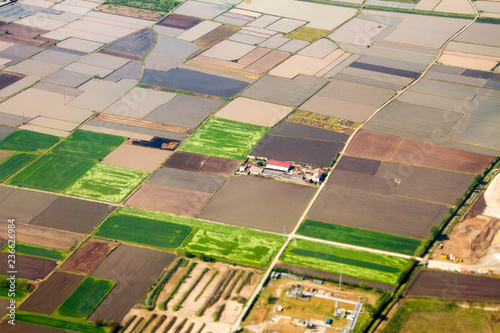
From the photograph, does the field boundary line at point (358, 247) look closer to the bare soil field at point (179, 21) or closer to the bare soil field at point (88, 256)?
the bare soil field at point (88, 256)

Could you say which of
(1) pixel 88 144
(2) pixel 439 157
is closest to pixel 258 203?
(2) pixel 439 157

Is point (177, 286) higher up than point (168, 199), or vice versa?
point (168, 199)

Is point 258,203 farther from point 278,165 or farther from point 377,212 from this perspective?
point 377,212

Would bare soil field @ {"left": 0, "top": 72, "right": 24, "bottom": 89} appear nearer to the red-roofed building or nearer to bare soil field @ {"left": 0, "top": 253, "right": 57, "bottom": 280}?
bare soil field @ {"left": 0, "top": 253, "right": 57, "bottom": 280}

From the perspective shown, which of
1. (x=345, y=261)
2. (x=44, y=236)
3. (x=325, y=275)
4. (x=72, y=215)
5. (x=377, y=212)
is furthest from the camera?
(x=72, y=215)

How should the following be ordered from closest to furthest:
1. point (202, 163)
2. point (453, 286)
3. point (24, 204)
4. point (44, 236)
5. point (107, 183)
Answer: point (453, 286), point (44, 236), point (24, 204), point (107, 183), point (202, 163)

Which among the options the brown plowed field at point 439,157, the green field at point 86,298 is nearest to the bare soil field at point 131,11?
the brown plowed field at point 439,157
